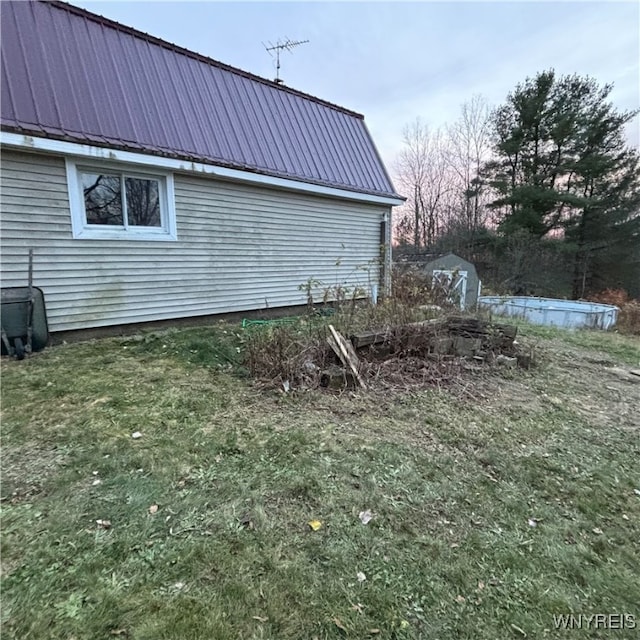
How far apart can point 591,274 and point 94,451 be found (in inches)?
897

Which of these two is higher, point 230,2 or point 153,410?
point 230,2

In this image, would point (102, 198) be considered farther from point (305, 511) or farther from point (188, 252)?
point (305, 511)

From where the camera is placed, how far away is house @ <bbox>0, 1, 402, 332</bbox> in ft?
→ 14.5

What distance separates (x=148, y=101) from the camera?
5430mm

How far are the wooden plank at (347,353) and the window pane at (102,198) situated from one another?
3497mm

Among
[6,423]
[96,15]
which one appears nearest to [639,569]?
[6,423]

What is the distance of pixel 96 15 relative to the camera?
5.21 meters

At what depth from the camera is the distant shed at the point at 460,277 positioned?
19.7ft

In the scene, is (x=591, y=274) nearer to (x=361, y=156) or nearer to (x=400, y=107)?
(x=400, y=107)

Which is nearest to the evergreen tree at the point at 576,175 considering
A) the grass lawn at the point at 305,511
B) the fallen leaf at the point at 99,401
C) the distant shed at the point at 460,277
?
the distant shed at the point at 460,277

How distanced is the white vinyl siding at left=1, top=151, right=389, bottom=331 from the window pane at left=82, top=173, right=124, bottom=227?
0.28 m

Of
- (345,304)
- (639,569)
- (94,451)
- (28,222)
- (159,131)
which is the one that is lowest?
(639,569)

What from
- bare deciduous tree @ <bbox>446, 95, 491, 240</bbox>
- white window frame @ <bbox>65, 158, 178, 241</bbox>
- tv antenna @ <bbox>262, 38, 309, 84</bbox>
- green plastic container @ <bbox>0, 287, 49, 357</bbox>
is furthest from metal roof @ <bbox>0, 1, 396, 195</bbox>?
bare deciduous tree @ <bbox>446, 95, 491, 240</bbox>

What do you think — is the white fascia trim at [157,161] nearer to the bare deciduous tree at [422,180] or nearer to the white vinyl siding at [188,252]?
the white vinyl siding at [188,252]
